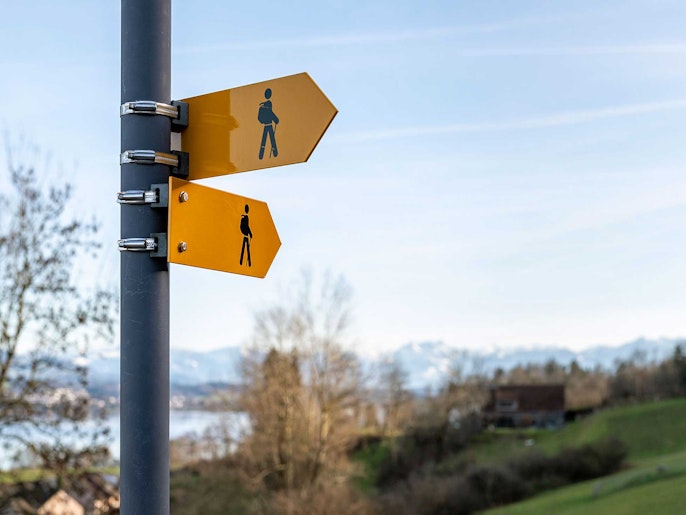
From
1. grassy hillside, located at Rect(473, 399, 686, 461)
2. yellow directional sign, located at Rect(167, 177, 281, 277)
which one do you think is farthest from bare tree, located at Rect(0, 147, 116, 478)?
grassy hillside, located at Rect(473, 399, 686, 461)

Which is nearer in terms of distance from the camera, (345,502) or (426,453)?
(345,502)

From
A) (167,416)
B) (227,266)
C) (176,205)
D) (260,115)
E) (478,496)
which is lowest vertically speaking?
(478,496)

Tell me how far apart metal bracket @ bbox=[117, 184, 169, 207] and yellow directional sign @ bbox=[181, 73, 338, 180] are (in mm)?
133

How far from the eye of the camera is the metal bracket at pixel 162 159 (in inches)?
75.4

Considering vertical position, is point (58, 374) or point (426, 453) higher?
point (58, 374)

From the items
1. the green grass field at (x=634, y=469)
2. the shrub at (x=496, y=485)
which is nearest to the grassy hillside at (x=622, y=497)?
the green grass field at (x=634, y=469)

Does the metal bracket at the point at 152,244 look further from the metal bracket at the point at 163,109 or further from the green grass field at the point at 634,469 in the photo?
the green grass field at the point at 634,469

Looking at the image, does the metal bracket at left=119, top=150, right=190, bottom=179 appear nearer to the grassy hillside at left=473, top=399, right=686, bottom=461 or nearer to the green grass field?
the green grass field

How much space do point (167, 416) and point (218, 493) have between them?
21305 mm

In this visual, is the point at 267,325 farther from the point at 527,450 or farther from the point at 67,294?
the point at 67,294

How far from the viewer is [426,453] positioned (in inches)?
1518

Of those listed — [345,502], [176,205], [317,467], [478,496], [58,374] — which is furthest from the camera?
[478,496]

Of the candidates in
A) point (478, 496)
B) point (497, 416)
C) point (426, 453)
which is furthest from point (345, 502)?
point (497, 416)

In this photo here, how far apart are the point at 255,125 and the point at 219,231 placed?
0.28 metres
